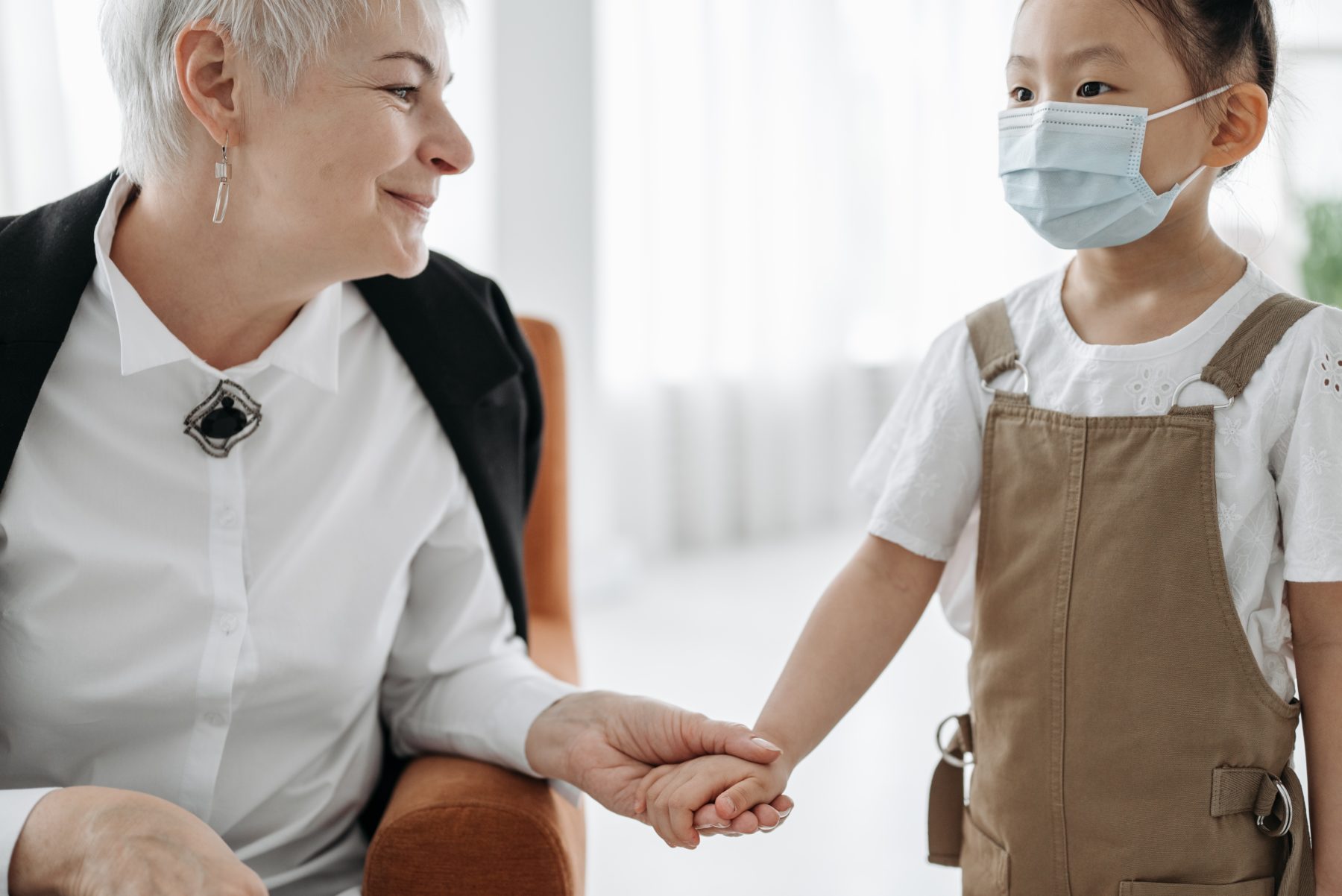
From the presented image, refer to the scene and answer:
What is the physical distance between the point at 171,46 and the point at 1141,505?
3.54ft

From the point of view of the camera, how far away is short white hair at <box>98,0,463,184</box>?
1233 millimetres

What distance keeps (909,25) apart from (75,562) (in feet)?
13.2

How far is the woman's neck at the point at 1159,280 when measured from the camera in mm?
1175

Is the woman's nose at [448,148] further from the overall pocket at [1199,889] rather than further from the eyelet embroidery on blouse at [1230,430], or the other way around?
the overall pocket at [1199,889]

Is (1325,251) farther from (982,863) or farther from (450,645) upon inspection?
(450,645)

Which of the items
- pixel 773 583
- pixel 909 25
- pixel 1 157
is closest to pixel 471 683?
pixel 1 157

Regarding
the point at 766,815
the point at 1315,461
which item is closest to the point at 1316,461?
the point at 1315,461

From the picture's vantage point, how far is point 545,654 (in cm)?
162

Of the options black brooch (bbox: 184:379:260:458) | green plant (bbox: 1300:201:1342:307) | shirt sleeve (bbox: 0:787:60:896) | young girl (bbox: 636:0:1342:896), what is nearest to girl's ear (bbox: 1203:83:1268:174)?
young girl (bbox: 636:0:1342:896)

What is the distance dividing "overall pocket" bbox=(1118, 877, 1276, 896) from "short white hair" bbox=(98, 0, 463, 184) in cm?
115

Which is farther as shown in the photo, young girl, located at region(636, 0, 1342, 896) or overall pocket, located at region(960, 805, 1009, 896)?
overall pocket, located at region(960, 805, 1009, 896)

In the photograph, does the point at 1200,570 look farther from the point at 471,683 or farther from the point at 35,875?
the point at 35,875

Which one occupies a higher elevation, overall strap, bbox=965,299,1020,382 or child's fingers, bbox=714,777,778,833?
overall strap, bbox=965,299,1020,382

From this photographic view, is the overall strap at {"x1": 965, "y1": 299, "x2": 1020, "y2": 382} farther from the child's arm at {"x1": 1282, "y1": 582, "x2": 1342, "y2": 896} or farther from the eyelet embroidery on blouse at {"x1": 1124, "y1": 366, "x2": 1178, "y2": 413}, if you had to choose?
the child's arm at {"x1": 1282, "y1": 582, "x2": 1342, "y2": 896}
